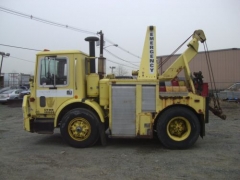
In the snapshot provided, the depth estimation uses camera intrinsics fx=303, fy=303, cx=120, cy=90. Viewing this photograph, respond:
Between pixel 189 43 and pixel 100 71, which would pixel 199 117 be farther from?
pixel 100 71

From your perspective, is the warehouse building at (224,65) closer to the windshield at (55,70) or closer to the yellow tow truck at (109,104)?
the yellow tow truck at (109,104)

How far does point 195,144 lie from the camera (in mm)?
8711

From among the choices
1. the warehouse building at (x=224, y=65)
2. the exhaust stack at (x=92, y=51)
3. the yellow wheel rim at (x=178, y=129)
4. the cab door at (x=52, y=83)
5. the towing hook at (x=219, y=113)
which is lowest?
the yellow wheel rim at (x=178, y=129)

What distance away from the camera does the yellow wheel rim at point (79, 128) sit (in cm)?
828

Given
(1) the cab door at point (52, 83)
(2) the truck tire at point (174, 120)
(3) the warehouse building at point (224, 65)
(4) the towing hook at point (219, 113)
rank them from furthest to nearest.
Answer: (3) the warehouse building at point (224, 65), (4) the towing hook at point (219, 113), (1) the cab door at point (52, 83), (2) the truck tire at point (174, 120)

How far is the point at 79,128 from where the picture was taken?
27.2 feet

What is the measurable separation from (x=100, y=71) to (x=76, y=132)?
2.00 m

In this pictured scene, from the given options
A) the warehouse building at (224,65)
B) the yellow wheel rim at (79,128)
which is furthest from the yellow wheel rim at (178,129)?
the warehouse building at (224,65)

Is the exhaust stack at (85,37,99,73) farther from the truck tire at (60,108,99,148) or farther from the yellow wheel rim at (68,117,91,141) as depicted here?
the yellow wheel rim at (68,117,91,141)

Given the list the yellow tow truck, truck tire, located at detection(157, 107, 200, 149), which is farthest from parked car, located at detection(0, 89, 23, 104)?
truck tire, located at detection(157, 107, 200, 149)

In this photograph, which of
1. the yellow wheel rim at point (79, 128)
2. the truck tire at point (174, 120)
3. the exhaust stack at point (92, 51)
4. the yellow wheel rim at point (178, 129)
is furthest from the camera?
the exhaust stack at point (92, 51)

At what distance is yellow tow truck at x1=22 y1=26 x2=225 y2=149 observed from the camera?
8.10 meters

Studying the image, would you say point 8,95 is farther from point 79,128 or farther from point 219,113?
point 219,113

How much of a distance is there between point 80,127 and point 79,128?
0.04 metres
